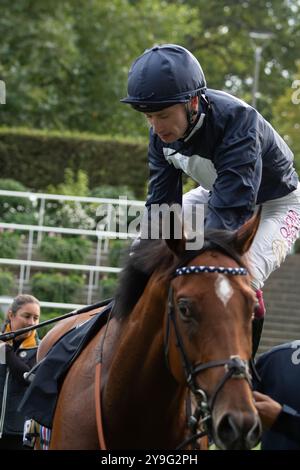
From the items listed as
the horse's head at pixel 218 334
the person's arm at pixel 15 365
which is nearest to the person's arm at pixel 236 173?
the horse's head at pixel 218 334

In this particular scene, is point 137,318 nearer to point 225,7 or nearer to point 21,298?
point 21,298

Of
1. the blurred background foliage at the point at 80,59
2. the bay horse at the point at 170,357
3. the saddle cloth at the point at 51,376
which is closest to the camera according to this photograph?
the bay horse at the point at 170,357

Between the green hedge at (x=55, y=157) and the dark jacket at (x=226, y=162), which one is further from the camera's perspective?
the green hedge at (x=55, y=157)

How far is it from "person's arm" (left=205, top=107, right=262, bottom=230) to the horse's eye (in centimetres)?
68

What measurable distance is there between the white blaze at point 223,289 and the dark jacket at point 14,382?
11.6ft

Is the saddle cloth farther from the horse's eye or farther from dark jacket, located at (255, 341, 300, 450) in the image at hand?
the horse's eye

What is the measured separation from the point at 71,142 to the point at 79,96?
7.82 meters

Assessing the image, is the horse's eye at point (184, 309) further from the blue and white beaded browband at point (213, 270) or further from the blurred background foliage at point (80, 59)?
the blurred background foliage at point (80, 59)

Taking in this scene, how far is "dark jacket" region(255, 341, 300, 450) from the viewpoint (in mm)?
4707

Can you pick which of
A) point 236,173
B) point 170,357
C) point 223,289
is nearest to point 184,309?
point 223,289

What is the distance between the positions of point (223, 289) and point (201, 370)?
1.12ft

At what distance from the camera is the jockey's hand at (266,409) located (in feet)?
13.7
